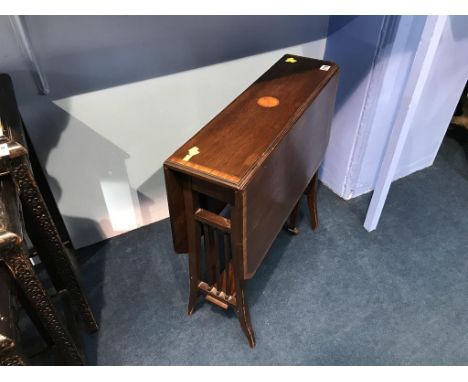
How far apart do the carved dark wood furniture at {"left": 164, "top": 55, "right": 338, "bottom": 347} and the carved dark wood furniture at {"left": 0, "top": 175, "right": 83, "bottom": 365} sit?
0.38m

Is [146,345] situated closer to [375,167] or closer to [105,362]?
[105,362]

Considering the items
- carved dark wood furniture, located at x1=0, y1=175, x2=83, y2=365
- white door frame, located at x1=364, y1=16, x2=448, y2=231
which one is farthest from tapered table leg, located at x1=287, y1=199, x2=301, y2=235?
carved dark wood furniture, located at x1=0, y1=175, x2=83, y2=365

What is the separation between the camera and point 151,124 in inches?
→ 63.4

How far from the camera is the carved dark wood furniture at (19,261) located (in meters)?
0.84

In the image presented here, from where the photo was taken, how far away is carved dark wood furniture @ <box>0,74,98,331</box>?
94cm

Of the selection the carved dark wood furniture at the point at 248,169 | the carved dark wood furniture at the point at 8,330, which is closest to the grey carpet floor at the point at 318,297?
the carved dark wood furniture at the point at 248,169

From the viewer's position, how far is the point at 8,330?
30.8 inches

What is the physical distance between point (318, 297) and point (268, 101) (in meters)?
0.83

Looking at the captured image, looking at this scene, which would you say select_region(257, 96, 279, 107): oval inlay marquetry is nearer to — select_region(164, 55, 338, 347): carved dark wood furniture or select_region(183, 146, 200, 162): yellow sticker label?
select_region(164, 55, 338, 347): carved dark wood furniture

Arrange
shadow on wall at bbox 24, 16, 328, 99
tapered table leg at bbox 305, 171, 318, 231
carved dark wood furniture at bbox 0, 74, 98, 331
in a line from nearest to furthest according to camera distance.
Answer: carved dark wood furniture at bbox 0, 74, 98, 331
shadow on wall at bbox 24, 16, 328, 99
tapered table leg at bbox 305, 171, 318, 231

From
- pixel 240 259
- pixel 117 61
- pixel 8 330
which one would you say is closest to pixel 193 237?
pixel 240 259

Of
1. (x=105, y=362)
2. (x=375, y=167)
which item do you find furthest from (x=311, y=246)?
(x=105, y=362)

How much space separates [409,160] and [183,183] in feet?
5.05

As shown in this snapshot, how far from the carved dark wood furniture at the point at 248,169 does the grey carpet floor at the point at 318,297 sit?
0.14 meters
